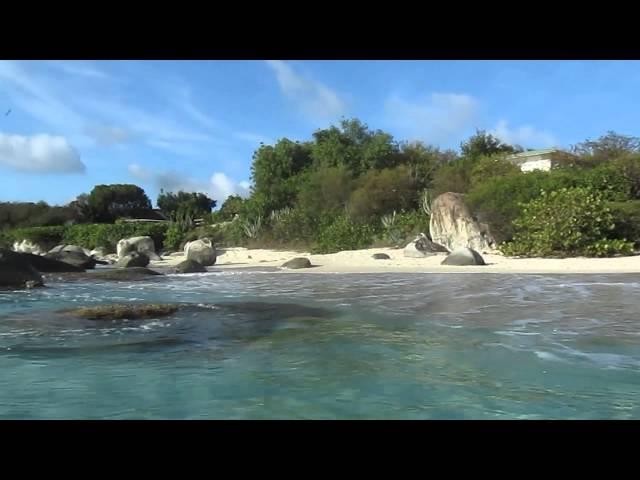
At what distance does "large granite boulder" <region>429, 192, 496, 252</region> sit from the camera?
59.2ft

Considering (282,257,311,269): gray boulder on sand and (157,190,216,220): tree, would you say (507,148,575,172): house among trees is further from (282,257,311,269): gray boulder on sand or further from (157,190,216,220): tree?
(157,190,216,220): tree

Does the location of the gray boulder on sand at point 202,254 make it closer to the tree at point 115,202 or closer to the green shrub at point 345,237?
the green shrub at point 345,237

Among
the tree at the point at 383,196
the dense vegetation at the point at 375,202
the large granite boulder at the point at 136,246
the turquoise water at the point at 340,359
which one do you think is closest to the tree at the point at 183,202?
the dense vegetation at the point at 375,202

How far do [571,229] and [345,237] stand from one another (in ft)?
27.5

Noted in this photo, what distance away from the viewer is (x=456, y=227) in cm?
1839

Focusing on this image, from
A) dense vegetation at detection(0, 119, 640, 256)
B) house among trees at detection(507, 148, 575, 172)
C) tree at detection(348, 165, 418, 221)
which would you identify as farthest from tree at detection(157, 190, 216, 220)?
house among trees at detection(507, 148, 575, 172)

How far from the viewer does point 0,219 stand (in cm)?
3259

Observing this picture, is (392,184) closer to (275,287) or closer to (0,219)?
(275,287)

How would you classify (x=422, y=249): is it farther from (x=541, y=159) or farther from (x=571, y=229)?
(x=541, y=159)

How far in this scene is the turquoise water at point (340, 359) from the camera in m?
3.70

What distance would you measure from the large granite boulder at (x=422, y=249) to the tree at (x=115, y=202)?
22743 mm

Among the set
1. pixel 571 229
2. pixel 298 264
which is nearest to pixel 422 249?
pixel 298 264

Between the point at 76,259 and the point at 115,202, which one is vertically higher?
the point at 115,202

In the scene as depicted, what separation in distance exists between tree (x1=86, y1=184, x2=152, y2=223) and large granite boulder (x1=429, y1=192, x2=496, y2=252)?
22159mm
